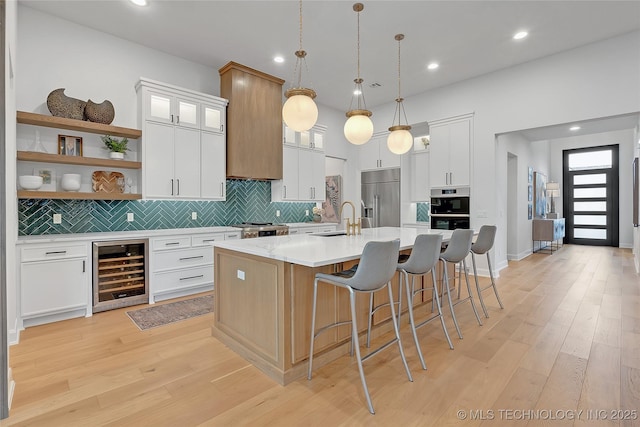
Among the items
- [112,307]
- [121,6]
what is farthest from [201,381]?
[121,6]

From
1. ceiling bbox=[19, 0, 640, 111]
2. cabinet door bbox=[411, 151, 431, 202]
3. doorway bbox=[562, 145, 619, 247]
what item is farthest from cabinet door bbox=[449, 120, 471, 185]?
doorway bbox=[562, 145, 619, 247]

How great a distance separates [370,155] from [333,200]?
1.34 m

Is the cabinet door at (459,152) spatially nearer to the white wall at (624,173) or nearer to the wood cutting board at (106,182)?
the wood cutting board at (106,182)

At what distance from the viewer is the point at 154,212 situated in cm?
421

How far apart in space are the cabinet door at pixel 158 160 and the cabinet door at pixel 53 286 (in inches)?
44.2

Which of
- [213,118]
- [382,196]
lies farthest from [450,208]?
[213,118]

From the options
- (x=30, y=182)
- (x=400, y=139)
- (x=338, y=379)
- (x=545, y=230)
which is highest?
(x=400, y=139)

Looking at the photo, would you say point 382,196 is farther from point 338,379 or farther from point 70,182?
point 70,182

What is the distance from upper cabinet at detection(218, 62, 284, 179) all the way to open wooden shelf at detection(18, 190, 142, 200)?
1401mm

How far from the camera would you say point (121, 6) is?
3305 mm

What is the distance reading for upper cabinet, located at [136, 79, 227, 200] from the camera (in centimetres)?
387

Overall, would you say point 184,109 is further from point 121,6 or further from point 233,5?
point 233,5

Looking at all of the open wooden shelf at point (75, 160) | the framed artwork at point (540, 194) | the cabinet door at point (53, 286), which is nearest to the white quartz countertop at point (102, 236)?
the cabinet door at point (53, 286)

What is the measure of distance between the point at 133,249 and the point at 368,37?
3.87 meters
